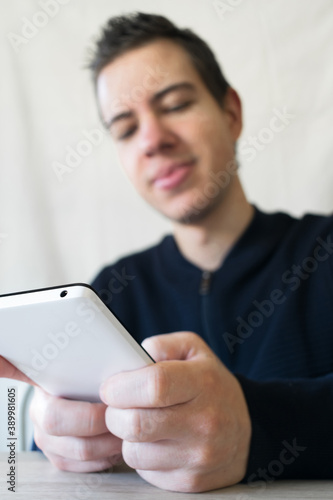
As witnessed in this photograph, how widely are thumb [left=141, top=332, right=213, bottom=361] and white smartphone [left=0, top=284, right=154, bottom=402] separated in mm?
63

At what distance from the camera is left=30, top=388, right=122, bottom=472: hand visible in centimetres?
55

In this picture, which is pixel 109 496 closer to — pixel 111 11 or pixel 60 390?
pixel 60 390

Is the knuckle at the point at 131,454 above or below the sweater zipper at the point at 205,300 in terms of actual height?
above

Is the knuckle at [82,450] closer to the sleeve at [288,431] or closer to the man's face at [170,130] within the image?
the sleeve at [288,431]

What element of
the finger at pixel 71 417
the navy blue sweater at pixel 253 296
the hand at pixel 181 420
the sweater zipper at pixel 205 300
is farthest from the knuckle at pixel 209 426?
the sweater zipper at pixel 205 300

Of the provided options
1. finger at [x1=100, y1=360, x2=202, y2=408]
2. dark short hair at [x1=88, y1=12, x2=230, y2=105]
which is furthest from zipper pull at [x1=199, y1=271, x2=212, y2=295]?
finger at [x1=100, y1=360, x2=202, y2=408]

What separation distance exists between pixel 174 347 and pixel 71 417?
14 cm

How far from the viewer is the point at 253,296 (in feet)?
3.15

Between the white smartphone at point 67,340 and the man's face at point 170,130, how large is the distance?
1.95 ft

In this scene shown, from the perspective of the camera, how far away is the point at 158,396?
0.45 m

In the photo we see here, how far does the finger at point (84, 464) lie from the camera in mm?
581

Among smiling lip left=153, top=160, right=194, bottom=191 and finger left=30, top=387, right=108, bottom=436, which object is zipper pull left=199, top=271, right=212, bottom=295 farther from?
finger left=30, top=387, right=108, bottom=436

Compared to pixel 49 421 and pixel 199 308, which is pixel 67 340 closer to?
pixel 49 421

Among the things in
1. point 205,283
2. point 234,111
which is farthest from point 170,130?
point 205,283
